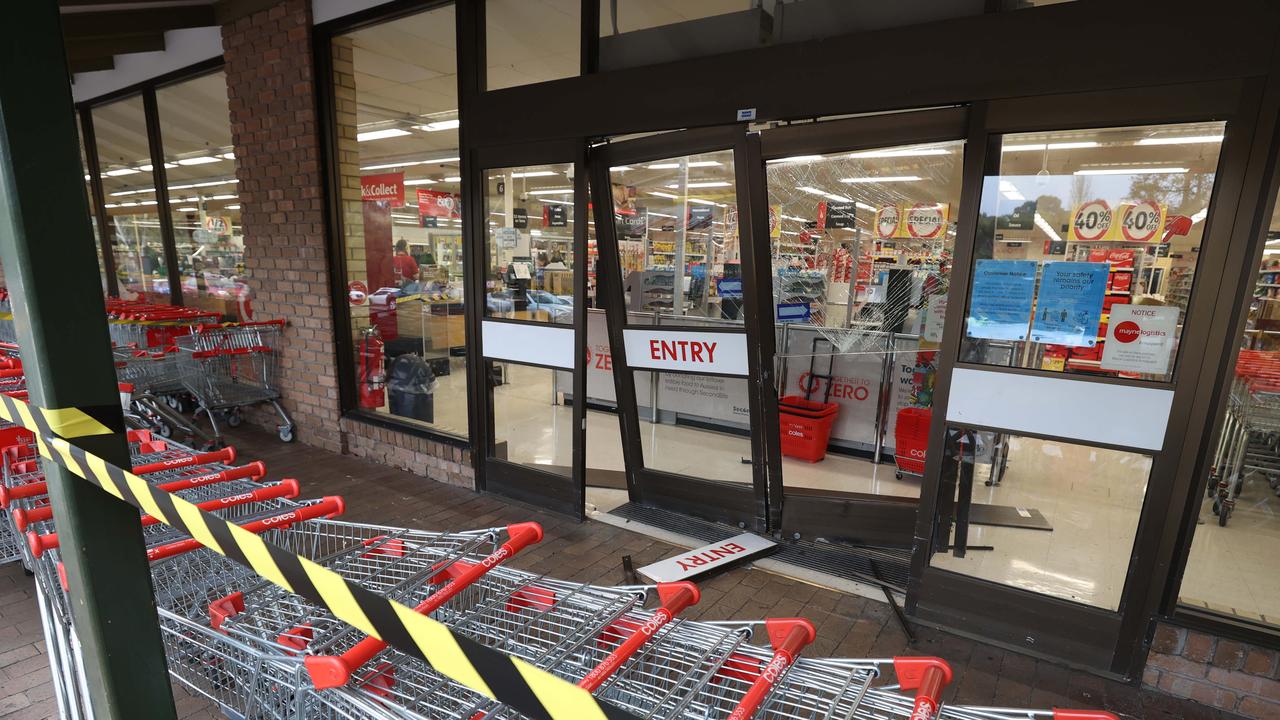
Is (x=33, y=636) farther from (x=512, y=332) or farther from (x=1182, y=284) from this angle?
(x=1182, y=284)

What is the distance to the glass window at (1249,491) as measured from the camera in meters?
2.51

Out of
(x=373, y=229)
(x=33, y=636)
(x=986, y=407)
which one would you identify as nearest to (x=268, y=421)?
(x=373, y=229)

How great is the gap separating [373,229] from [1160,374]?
5.10m

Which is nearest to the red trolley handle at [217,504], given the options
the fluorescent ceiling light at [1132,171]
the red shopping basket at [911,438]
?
the fluorescent ceiling light at [1132,171]

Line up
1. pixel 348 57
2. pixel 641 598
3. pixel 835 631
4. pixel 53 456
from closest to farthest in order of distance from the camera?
pixel 53 456, pixel 641 598, pixel 835 631, pixel 348 57

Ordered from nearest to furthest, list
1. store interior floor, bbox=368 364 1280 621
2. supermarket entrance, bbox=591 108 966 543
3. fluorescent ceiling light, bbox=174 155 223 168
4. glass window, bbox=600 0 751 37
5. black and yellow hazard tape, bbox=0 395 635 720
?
1. black and yellow hazard tape, bbox=0 395 635 720
2. store interior floor, bbox=368 364 1280 621
3. glass window, bbox=600 0 751 37
4. supermarket entrance, bbox=591 108 966 543
5. fluorescent ceiling light, bbox=174 155 223 168

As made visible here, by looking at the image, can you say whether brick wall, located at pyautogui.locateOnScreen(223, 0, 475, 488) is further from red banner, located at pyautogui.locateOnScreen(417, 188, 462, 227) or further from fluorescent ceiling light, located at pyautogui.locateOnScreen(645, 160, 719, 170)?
fluorescent ceiling light, located at pyautogui.locateOnScreen(645, 160, 719, 170)

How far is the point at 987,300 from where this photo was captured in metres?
2.71

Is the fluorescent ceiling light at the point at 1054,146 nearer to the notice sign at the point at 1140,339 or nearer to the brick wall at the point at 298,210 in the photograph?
the notice sign at the point at 1140,339

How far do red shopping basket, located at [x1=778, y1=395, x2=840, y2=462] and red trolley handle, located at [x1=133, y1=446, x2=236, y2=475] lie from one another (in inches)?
155

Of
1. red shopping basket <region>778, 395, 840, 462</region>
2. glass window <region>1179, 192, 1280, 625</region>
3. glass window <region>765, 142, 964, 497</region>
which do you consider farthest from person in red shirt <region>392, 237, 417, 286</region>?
glass window <region>1179, 192, 1280, 625</region>

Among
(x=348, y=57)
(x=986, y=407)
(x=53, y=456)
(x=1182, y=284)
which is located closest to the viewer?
(x=53, y=456)

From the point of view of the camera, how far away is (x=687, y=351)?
381cm

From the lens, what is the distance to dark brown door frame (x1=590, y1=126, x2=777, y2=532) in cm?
337
